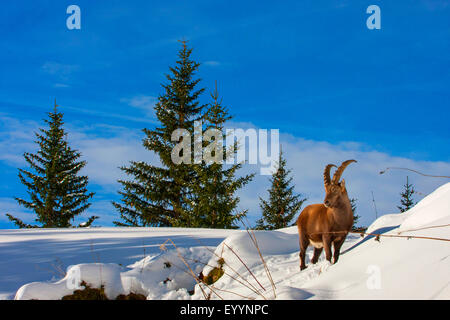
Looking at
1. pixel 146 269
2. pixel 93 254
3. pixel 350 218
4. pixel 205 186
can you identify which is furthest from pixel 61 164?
pixel 350 218

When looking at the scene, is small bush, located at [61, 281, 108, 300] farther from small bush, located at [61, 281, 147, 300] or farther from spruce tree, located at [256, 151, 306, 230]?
spruce tree, located at [256, 151, 306, 230]

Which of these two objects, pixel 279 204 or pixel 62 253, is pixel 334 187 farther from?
pixel 279 204

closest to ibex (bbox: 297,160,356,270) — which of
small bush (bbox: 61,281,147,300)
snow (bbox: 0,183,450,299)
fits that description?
snow (bbox: 0,183,450,299)

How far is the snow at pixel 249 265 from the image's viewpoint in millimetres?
2602

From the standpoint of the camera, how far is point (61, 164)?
82.4 feet

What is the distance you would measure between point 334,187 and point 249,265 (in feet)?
6.19

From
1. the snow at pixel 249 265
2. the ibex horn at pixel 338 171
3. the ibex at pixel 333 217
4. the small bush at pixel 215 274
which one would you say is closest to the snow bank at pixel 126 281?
the snow at pixel 249 265

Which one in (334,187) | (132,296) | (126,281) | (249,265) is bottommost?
(132,296)

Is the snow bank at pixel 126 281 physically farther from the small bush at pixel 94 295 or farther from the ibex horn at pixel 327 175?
the ibex horn at pixel 327 175

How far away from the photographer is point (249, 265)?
221 inches

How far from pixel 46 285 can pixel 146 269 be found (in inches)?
57.0

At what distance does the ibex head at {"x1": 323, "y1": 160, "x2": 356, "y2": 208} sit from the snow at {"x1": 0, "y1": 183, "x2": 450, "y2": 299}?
0.67m

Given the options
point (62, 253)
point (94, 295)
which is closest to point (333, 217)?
point (94, 295)

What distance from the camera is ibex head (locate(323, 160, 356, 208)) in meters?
4.62
